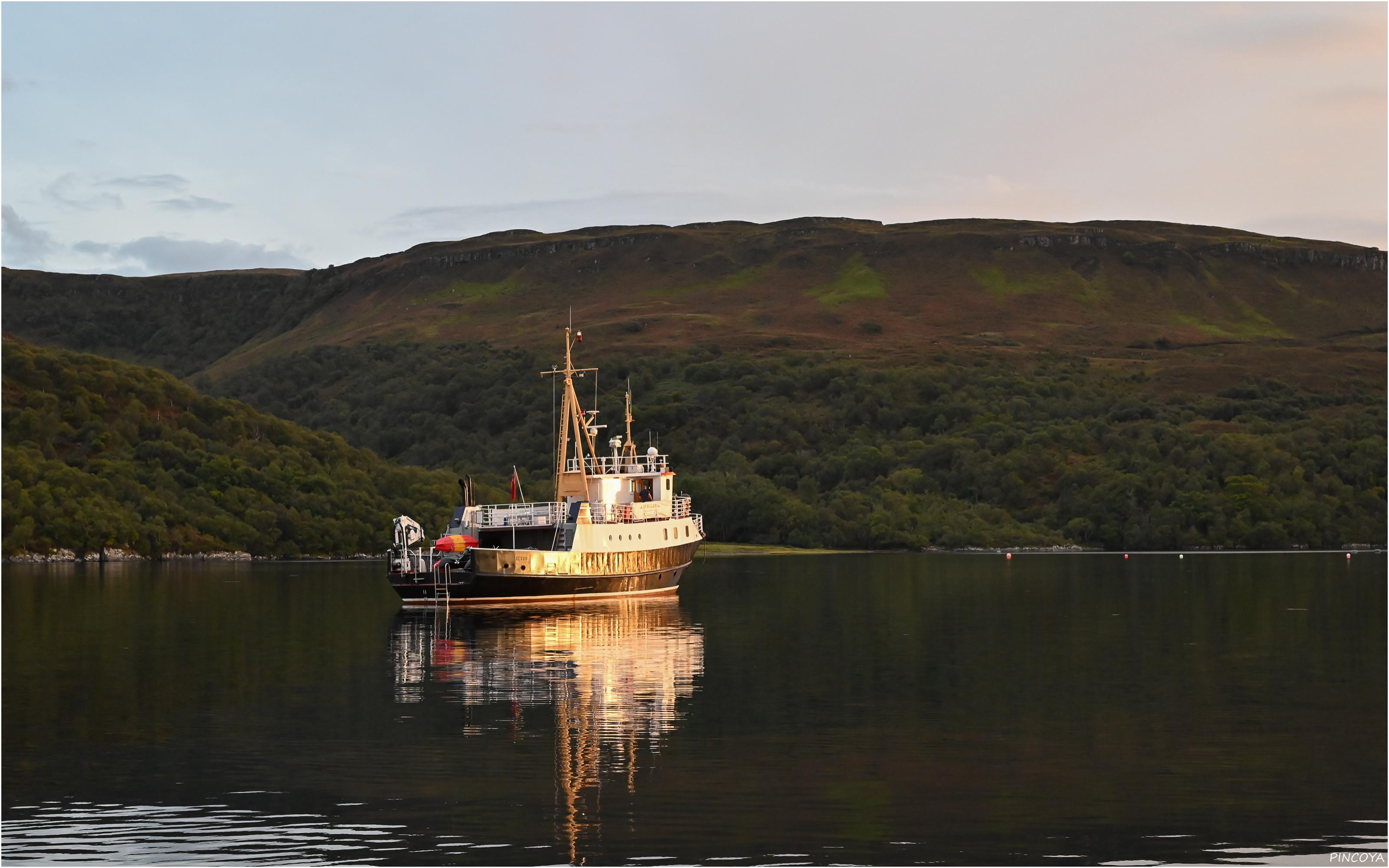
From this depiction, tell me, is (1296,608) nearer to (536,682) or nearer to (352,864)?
(536,682)

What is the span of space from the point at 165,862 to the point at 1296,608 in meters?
65.0

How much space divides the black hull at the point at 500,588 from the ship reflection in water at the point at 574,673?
762mm

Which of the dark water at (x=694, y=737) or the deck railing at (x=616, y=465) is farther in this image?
the deck railing at (x=616, y=465)

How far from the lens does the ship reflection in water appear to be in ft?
111

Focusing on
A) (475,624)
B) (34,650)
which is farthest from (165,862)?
(475,624)

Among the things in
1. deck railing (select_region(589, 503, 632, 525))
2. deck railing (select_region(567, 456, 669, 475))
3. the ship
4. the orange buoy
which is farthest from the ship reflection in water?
deck railing (select_region(567, 456, 669, 475))

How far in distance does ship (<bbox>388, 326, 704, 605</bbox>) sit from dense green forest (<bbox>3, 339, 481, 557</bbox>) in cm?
6873

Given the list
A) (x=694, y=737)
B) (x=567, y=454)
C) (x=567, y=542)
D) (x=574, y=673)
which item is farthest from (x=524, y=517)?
(x=694, y=737)

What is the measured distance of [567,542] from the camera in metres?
83.1

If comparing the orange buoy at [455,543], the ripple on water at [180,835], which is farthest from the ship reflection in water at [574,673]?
the ripple on water at [180,835]

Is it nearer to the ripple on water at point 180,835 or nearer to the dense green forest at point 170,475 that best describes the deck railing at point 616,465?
the ripple on water at point 180,835

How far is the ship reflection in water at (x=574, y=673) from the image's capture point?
33688 millimetres

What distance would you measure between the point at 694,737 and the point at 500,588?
147ft

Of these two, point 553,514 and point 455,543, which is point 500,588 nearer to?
point 455,543
